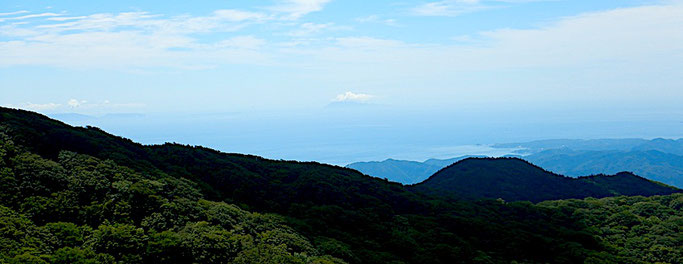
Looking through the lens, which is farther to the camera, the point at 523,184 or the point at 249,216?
the point at 523,184

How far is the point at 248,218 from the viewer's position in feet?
159

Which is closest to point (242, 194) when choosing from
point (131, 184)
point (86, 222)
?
point (131, 184)

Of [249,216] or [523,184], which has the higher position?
[249,216]

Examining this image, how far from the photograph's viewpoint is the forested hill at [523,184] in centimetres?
11975

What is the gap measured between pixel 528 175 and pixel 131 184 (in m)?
118

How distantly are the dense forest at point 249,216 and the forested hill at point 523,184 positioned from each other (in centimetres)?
3736

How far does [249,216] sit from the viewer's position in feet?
162

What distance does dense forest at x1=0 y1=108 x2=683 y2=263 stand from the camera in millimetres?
36625

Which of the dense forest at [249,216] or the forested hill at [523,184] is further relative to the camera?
the forested hill at [523,184]

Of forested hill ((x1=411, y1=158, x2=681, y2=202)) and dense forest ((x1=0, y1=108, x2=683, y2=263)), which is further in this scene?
forested hill ((x1=411, y1=158, x2=681, y2=202))

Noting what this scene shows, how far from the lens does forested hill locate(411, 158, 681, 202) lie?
11975cm

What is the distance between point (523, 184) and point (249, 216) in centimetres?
10002

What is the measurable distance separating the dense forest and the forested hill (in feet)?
123

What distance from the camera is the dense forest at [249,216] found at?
1442 inches
